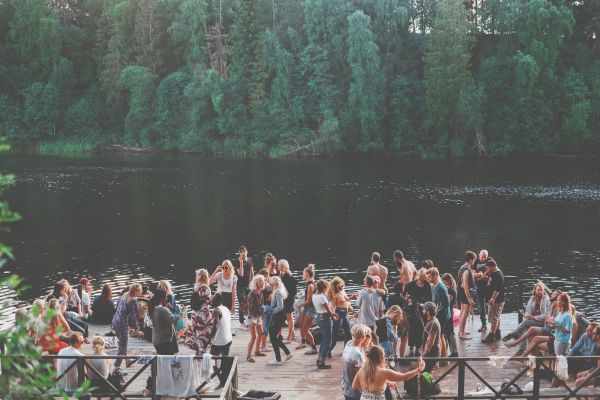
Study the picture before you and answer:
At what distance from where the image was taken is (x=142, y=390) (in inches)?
445

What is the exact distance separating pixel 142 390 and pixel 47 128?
7751cm

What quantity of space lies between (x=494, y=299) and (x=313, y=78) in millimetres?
59884

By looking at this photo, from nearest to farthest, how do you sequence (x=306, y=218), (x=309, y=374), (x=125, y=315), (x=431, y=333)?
(x=431, y=333) → (x=309, y=374) → (x=125, y=315) → (x=306, y=218)

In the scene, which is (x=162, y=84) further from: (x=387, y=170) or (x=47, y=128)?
(x=387, y=170)

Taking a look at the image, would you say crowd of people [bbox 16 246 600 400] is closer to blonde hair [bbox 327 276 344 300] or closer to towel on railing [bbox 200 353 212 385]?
blonde hair [bbox 327 276 344 300]

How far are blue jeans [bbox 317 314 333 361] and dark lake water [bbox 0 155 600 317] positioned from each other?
12.8 metres

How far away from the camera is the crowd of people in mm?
11115

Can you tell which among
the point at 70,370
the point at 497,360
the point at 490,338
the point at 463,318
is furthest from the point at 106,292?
the point at 497,360

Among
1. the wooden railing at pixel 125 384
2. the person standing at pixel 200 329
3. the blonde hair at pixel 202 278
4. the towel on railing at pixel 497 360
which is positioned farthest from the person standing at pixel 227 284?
the towel on railing at pixel 497 360

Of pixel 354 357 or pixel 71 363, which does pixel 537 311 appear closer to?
pixel 354 357

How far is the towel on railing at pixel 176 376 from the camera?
1054cm

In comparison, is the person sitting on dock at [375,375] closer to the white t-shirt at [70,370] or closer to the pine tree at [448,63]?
the white t-shirt at [70,370]

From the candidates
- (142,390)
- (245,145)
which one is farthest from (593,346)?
(245,145)

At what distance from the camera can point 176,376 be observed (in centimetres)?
1059
